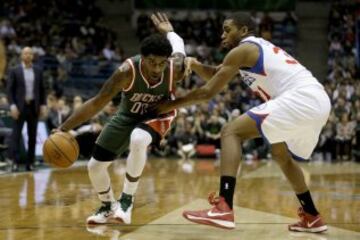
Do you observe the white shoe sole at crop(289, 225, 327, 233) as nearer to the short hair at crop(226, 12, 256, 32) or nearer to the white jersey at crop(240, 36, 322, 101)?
the white jersey at crop(240, 36, 322, 101)

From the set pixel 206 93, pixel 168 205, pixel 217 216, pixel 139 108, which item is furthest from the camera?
pixel 168 205

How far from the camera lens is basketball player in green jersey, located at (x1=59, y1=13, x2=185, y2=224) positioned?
16.9ft

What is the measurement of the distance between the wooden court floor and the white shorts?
71 cm

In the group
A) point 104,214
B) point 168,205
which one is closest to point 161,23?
point 104,214

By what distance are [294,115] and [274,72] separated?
357 mm

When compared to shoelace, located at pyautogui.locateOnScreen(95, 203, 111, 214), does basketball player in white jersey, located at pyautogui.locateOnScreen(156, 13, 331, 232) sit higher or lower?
higher

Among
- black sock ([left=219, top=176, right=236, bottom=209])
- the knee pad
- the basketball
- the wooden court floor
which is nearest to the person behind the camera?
black sock ([left=219, top=176, right=236, bottom=209])

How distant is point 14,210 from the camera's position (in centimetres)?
612

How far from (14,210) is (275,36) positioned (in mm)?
16979

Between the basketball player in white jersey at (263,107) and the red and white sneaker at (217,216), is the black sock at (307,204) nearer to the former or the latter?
the basketball player in white jersey at (263,107)

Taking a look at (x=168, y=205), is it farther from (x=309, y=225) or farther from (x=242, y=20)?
(x=242, y=20)

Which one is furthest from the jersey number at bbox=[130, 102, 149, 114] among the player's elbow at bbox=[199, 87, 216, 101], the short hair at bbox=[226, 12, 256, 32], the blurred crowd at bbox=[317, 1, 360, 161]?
the blurred crowd at bbox=[317, 1, 360, 161]

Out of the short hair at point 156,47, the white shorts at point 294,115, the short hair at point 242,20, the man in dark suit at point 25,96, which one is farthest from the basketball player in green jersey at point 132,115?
the man in dark suit at point 25,96

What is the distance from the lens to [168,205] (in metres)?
6.50
